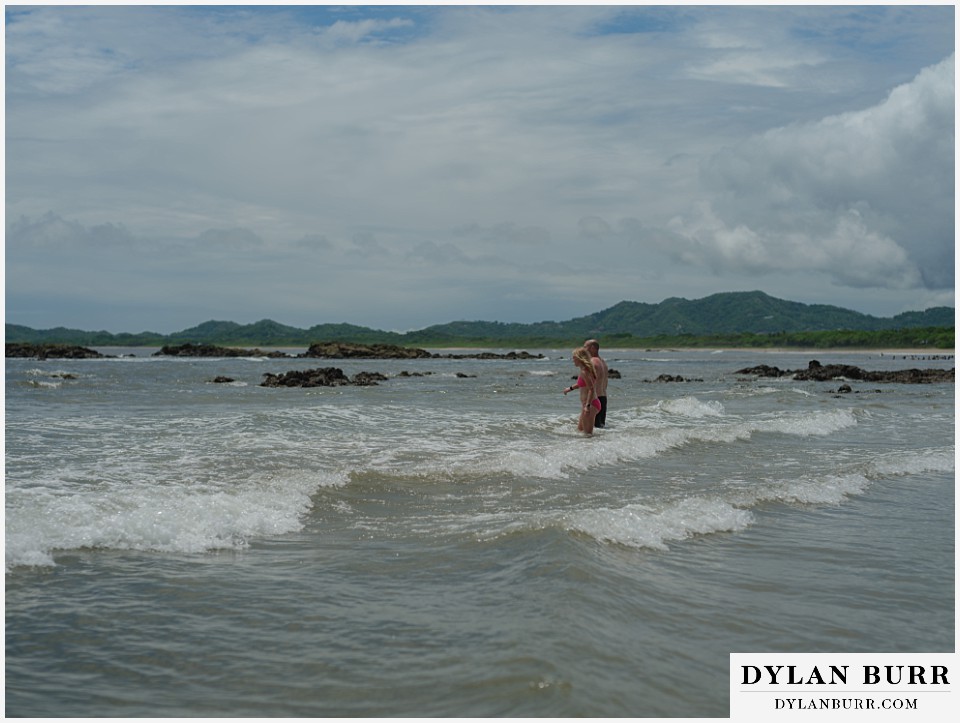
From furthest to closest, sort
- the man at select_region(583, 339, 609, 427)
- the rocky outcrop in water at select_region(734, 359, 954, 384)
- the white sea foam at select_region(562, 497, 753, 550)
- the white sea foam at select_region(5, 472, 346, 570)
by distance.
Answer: the rocky outcrop in water at select_region(734, 359, 954, 384) < the man at select_region(583, 339, 609, 427) < the white sea foam at select_region(562, 497, 753, 550) < the white sea foam at select_region(5, 472, 346, 570)

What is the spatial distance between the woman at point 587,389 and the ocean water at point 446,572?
218 centimetres

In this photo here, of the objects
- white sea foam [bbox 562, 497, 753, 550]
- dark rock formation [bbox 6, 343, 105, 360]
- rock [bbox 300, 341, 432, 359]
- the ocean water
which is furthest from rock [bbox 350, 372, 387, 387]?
dark rock formation [bbox 6, 343, 105, 360]

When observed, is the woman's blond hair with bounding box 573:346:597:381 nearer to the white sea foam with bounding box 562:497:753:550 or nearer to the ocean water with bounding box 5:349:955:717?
the ocean water with bounding box 5:349:955:717

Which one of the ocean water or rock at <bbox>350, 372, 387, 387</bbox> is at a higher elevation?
rock at <bbox>350, 372, 387, 387</bbox>

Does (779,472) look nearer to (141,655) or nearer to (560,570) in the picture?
(560,570)

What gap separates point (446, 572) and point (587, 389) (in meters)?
11.0

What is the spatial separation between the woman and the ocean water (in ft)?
7.15

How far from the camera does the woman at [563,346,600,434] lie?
1728 cm

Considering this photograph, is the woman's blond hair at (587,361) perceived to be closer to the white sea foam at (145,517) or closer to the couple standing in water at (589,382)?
the couple standing in water at (589,382)

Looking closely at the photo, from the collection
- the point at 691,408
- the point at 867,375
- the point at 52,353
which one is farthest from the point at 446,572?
the point at 52,353

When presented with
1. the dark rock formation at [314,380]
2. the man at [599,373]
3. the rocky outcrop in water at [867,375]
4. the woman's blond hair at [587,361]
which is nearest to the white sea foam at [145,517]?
the woman's blond hair at [587,361]

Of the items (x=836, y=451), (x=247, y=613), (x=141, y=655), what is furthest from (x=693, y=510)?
(x=836, y=451)

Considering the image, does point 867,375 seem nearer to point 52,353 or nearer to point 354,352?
point 354,352

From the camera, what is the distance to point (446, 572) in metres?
6.75
